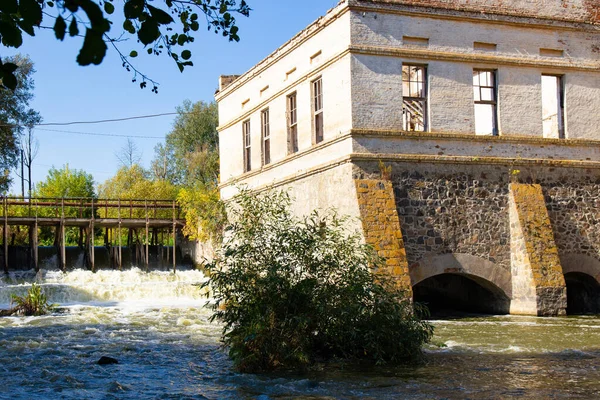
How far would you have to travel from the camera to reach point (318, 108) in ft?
67.9

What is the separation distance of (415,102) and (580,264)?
653cm

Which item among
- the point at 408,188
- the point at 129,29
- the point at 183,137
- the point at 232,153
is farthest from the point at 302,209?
the point at 183,137

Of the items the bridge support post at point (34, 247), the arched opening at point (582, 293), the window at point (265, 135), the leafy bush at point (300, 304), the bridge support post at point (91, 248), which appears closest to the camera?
the leafy bush at point (300, 304)

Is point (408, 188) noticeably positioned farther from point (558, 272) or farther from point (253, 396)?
point (253, 396)

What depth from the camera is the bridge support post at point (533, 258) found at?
59.9 ft

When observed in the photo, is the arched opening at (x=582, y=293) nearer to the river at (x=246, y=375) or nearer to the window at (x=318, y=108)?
the river at (x=246, y=375)

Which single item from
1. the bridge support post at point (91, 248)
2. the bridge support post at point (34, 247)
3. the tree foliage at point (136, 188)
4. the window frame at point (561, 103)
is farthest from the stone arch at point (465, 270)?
the tree foliage at point (136, 188)

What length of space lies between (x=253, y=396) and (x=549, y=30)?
49.2ft

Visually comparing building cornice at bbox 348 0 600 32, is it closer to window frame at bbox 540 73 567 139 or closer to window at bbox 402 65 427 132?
window frame at bbox 540 73 567 139

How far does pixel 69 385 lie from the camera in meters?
10.6

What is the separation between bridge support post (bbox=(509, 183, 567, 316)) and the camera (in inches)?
719

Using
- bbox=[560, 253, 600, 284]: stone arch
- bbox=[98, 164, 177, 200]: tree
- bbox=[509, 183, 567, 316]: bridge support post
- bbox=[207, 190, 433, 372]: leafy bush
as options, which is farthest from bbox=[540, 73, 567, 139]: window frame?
bbox=[98, 164, 177, 200]: tree

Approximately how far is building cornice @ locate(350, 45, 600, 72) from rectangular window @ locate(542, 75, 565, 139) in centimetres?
55

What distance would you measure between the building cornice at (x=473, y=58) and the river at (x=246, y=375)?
262 inches
